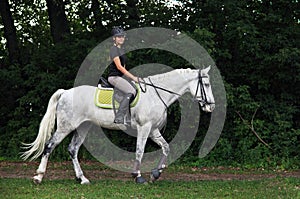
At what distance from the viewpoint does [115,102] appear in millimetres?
8672

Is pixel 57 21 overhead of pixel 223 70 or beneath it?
overhead

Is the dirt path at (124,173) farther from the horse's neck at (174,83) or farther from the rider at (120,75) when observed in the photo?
the horse's neck at (174,83)

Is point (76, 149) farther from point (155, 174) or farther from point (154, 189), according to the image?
point (154, 189)

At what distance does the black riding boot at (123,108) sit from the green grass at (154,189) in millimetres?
1191

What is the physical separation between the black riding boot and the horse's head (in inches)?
48.6

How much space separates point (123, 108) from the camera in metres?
8.45

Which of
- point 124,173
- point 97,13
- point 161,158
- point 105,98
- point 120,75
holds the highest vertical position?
point 97,13

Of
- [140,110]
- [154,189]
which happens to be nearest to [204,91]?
[140,110]

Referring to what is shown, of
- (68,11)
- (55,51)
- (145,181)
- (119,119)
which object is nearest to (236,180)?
(145,181)

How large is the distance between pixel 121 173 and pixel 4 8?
811cm

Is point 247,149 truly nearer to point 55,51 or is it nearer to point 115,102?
point 115,102

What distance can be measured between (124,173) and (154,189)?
2.34 m

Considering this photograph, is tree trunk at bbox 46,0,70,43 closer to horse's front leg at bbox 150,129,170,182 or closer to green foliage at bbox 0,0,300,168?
green foliage at bbox 0,0,300,168

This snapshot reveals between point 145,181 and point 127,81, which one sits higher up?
point 127,81
